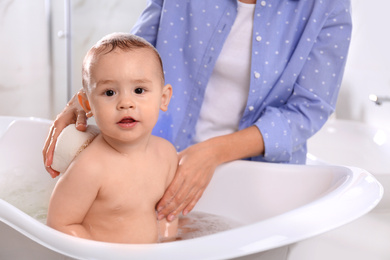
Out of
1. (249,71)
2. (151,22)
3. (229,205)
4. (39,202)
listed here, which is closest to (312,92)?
(249,71)

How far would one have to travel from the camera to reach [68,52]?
3.18 meters

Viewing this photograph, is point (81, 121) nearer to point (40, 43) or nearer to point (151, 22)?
point (151, 22)

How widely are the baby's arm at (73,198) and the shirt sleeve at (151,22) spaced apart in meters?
0.57

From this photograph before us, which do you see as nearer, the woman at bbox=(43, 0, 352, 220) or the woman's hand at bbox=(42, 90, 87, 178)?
the woman's hand at bbox=(42, 90, 87, 178)

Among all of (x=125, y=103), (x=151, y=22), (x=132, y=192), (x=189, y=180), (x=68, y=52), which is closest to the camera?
(x=125, y=103)

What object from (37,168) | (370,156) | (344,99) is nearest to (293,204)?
(37,168)

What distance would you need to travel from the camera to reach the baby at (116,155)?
97 centimetres

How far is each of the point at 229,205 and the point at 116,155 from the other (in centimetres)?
39

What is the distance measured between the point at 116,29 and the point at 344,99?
1454 millimetres

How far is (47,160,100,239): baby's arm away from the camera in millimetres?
974

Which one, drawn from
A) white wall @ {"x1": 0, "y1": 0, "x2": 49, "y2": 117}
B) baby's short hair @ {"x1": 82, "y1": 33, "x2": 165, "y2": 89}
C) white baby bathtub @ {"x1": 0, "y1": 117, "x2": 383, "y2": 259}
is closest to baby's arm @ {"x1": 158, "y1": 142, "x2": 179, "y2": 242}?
white baby bathtub @ {"x1": 0, "y1": 117, "x2": 383, "y2": 259}

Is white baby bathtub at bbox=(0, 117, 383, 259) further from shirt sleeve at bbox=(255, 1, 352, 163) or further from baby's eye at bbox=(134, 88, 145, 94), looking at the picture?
baby's eye at bbox=(134, 88, 145, 94)

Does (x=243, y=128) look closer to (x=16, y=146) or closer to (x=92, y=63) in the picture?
(x=92, y=63)

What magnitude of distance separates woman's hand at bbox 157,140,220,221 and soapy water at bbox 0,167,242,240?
0.06 metres
